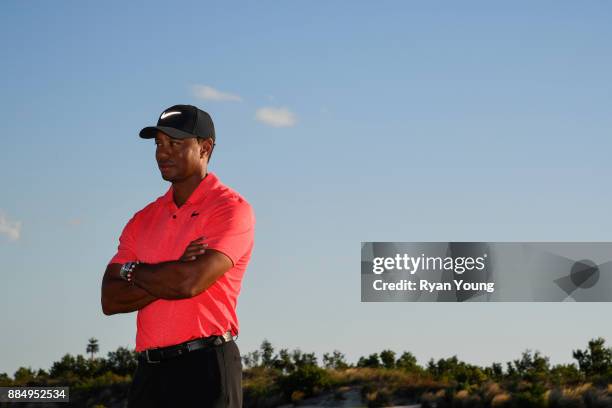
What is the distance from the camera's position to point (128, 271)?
639 centimetres

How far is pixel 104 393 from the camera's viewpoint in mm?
54375

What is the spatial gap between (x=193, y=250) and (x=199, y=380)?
34.0 inches

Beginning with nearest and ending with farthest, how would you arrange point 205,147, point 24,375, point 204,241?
point 204,241
point 205,147
point 24,375

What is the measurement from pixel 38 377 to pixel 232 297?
6672 cm

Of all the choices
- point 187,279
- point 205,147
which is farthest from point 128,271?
point 205,147

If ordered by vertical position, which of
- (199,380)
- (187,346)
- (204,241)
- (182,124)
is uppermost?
(182,124)

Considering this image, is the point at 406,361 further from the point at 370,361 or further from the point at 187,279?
the point at 187,279

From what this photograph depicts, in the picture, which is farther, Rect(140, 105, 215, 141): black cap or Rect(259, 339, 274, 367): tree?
Rect(259, 339, 274, 367): tree

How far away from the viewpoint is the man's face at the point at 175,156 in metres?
6.40

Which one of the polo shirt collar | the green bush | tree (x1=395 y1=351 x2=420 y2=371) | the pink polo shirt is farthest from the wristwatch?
tree (x1=395 y1=351 x2=420 y2=371)

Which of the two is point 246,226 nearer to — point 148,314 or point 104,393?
point 148,314

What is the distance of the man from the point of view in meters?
6.00

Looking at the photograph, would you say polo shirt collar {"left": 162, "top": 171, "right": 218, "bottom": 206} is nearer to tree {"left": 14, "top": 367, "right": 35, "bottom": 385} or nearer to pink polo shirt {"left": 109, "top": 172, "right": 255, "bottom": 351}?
pink polo shirt {"left": 109, "top": 172, "right": 255, "bottom": 351}

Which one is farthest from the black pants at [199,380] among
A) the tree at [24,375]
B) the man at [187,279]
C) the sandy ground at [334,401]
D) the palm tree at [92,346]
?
the palm tree at [92,346]
